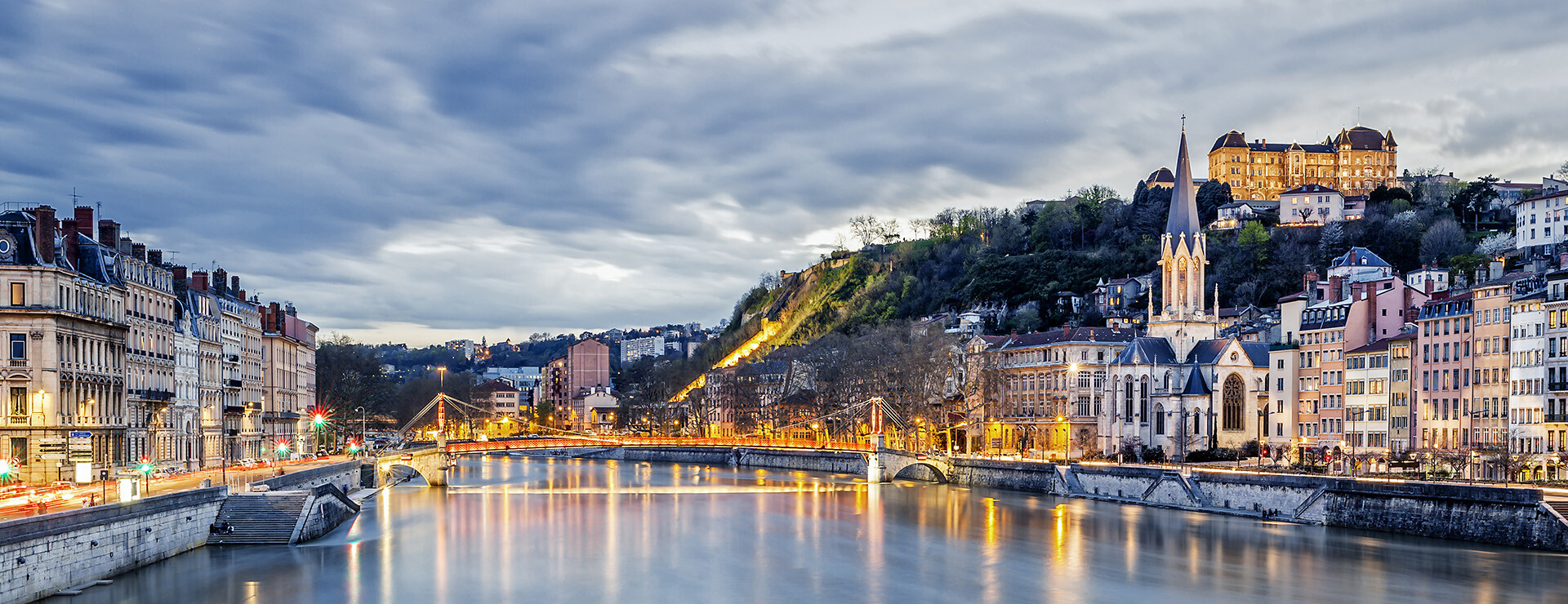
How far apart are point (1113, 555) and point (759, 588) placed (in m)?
11.7

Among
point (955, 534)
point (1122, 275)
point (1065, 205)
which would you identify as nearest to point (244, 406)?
point (955, 534)

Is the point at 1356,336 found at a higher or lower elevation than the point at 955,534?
higher

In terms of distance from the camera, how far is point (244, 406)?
238 feet

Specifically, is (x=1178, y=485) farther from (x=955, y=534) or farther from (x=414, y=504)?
(x=414, y=504)

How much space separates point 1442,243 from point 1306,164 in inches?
1345

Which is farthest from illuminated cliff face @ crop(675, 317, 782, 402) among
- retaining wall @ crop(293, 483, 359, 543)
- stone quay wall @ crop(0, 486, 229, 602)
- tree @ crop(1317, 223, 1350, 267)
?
stone quay wall @ crop(0, 486, 229, 602)

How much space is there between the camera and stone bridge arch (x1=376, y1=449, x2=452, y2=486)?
3030 inches

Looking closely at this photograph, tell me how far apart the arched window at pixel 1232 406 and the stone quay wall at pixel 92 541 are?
185 ft

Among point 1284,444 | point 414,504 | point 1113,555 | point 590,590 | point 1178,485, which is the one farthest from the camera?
point 1284,444

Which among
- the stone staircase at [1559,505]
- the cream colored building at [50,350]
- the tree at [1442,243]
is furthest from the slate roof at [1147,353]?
the cream colored building at [50,350]

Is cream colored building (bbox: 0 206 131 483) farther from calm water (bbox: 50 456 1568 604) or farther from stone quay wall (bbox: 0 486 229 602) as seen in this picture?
calm water (bbox: 50 456 1568 604)

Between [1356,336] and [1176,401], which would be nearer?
[1356,336]

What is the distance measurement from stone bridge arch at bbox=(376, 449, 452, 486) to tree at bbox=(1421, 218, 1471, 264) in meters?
62.4

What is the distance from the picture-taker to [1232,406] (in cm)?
8256
